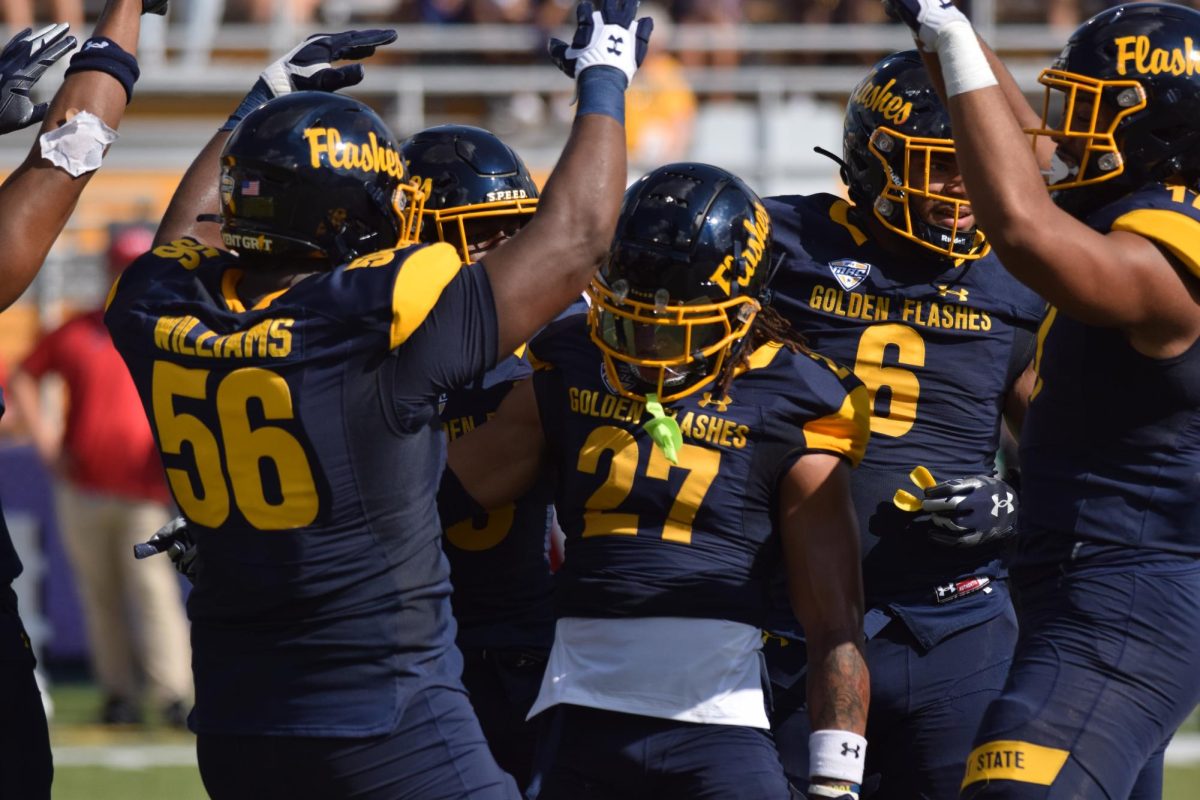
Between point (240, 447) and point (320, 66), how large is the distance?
4.57 feet

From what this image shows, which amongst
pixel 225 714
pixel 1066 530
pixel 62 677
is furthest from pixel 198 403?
pixel 62 677

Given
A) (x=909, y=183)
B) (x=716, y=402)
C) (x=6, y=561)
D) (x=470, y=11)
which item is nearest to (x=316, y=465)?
(x=716, y=402)

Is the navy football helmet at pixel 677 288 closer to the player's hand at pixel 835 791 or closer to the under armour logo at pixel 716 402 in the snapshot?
the under armour logo at pixel 716 402

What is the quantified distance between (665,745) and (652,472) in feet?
1.69

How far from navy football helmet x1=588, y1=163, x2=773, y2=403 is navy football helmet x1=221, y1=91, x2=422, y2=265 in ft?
1.63

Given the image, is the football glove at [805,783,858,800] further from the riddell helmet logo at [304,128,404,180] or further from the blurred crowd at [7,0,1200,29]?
the blurred crowd at [7,0,1200,29]

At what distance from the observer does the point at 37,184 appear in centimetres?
341

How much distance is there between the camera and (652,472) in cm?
326

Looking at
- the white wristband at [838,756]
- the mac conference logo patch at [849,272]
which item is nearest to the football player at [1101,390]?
the white wristband at [838,756]

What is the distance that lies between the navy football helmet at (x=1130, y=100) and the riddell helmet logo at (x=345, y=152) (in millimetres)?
1290

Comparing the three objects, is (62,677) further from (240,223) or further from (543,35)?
(240,223)

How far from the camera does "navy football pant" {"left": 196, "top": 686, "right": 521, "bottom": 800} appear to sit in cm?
288

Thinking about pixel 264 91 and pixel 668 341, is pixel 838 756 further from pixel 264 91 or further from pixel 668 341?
pixel 264 91

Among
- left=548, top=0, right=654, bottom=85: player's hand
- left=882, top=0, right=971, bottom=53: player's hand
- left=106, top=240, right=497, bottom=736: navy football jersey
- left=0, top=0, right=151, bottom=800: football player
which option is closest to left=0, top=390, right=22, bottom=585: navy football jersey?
left=0, top=0, right=151, bottom=800: football player
